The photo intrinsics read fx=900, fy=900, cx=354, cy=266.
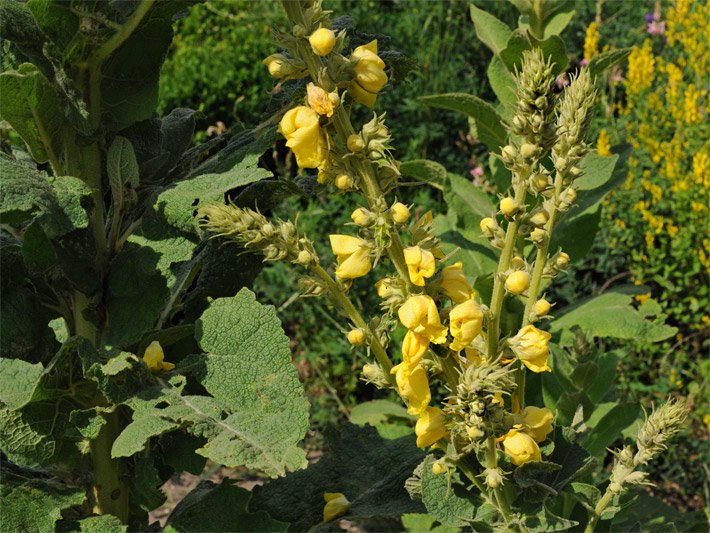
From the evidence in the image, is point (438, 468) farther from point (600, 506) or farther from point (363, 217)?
point (363, 217)

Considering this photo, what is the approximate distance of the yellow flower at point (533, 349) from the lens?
121 cm

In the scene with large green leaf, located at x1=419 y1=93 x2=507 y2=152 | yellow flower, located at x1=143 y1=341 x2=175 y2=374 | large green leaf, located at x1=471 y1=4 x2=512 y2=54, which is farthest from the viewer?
large green leaf, located at x1=471 y1=4 x2=512 y2=54

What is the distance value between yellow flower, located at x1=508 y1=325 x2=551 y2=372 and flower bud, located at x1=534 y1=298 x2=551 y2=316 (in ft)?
0.14

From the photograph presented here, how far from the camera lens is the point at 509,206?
3.83ft

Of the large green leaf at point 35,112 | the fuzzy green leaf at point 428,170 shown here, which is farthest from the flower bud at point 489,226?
the fuzzy green leaf at point 428,170

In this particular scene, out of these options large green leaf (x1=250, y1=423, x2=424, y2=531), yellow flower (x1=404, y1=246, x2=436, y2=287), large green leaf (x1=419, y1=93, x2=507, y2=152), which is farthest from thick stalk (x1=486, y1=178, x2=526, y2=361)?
large green leaf (x1=419, y1=93, x2=507, y2=152)

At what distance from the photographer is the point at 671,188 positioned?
393 centimetres

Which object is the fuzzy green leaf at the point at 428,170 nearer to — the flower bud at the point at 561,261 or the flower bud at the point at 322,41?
the flower bud at the point at 561,261

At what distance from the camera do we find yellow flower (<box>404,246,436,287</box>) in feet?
3.81

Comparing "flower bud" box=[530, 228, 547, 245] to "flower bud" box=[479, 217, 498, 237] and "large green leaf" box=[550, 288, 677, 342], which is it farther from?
"large green leaf" box=[550, 288, 677, 342]

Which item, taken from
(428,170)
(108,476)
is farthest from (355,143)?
(428,170)

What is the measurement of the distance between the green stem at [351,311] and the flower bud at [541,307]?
0.72ft

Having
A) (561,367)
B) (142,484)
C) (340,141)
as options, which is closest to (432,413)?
(340,141)

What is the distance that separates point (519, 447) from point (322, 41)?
61 centimetres
